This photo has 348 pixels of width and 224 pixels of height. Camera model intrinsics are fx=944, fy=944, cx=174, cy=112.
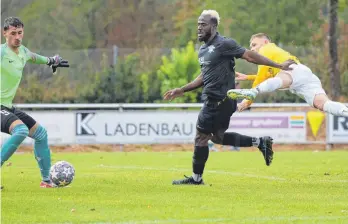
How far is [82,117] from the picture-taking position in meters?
26.2

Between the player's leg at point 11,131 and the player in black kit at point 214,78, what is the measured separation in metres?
2.47

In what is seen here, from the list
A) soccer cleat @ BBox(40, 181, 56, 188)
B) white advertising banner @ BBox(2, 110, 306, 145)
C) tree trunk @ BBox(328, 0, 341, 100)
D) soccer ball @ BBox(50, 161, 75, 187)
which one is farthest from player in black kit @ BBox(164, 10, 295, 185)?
tree trunk @ BBox(328, 0, 341, 100)

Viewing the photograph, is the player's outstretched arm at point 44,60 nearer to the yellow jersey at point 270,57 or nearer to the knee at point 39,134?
the knee at point 39,134

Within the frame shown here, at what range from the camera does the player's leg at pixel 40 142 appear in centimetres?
1218

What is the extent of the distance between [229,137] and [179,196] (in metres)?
2.18

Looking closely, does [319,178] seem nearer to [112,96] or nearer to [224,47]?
[224,47]

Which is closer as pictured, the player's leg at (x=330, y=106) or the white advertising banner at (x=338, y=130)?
the player's leg at (x=330, y=106)

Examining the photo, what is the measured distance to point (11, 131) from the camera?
11.6 meters

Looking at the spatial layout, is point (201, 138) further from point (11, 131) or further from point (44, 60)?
point (11, 131)

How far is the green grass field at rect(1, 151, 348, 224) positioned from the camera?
9344 millimetres

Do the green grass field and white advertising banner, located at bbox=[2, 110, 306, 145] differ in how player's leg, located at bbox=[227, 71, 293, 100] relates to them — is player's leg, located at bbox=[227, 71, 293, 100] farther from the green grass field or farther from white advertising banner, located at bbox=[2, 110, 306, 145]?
white advertising banner, located at bbox=[2, 110, 306, 145]

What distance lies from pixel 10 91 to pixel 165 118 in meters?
14.4

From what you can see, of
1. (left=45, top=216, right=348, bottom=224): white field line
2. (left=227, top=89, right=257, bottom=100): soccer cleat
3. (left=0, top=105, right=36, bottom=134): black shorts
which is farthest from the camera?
(left=227, top=89, right=257, bottom=100): soccer cleat

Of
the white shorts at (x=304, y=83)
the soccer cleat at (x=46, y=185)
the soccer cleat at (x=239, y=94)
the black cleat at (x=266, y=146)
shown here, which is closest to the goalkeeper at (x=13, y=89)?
the soccer cleat at (x=46, y=185)
